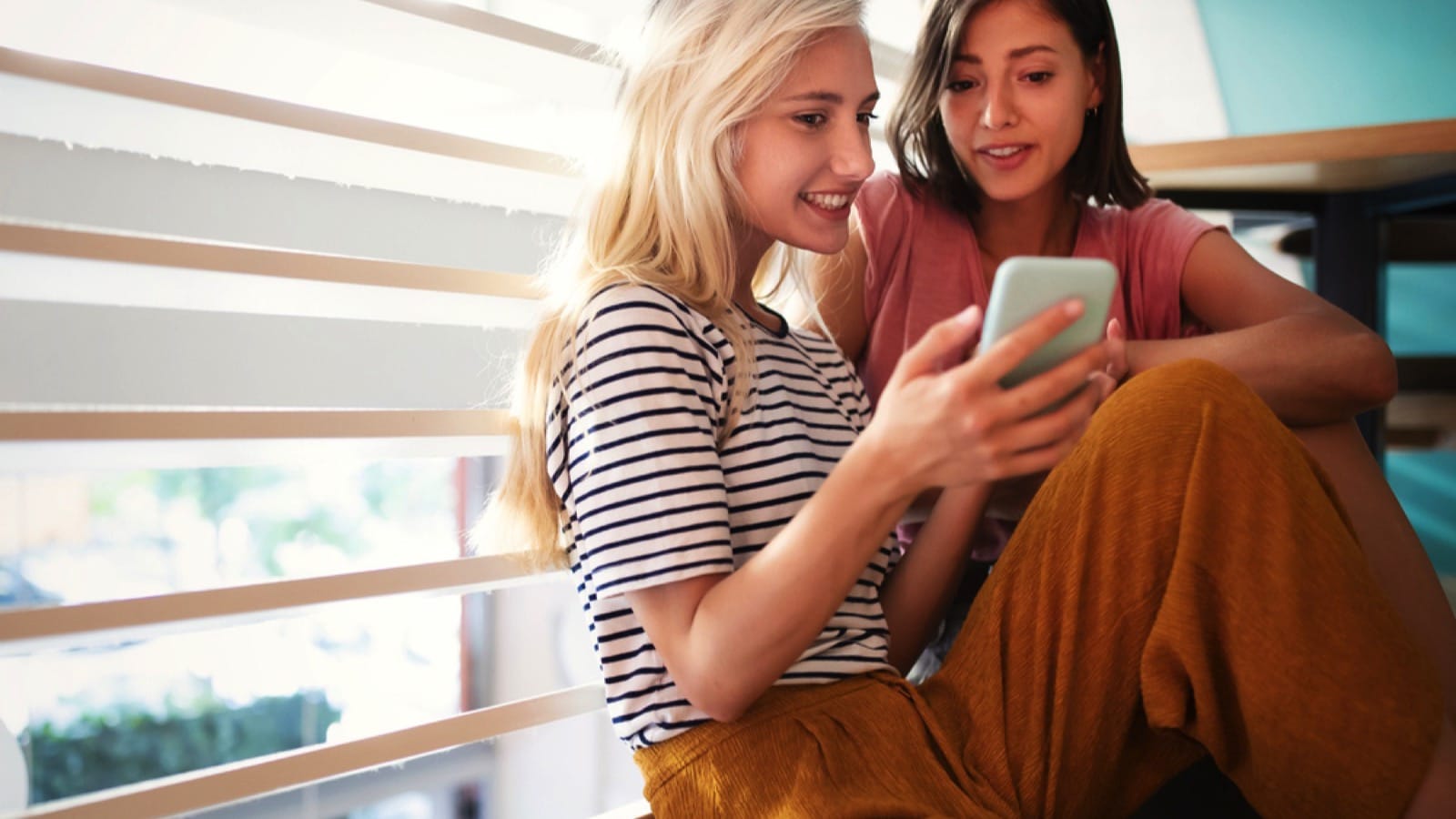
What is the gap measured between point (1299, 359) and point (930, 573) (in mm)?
430

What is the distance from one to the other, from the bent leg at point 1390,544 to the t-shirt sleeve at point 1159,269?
0.20 metres

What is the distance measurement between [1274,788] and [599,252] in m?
0.69

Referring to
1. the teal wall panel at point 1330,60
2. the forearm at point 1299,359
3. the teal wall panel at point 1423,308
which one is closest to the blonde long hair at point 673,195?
the forearm at point 1299,359

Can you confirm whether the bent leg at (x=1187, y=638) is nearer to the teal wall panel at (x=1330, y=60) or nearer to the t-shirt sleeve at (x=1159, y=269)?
the t-shirt sleeve at (x=1159, y=269)

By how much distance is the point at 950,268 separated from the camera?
1394 mm

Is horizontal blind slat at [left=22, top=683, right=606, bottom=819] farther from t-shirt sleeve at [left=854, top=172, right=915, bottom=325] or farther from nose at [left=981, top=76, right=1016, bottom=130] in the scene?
nose at [left=981, top=76, right=1016, bottom=130]

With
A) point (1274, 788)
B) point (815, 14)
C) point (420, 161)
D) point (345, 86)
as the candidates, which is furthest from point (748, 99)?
point (1274, 788)

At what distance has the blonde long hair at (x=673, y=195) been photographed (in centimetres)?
101

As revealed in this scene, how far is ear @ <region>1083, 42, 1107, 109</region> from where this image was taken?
1386 millimetres

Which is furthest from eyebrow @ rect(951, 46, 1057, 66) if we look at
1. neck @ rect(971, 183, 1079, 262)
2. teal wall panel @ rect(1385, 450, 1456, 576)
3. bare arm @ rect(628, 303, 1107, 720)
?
teal wall panel @ rect(1385, 450, 1456, 576)

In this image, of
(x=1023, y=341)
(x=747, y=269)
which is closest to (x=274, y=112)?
(x=747, y=269)

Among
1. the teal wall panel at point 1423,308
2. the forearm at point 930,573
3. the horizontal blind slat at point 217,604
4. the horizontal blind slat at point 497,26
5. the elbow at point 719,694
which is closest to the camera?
the horizontal blind slat at point 217,604

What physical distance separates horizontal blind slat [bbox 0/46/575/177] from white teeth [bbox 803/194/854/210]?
0.24m

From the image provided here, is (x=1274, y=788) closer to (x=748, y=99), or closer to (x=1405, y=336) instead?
(x=748, y=99)
